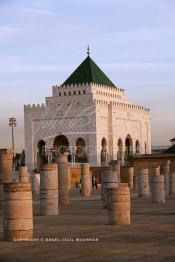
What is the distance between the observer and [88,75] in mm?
64062

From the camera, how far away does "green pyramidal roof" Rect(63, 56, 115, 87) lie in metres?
63.6

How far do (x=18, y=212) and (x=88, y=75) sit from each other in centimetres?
5454

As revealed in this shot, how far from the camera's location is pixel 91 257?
7562mm

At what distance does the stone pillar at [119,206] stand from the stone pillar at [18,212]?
2.65m

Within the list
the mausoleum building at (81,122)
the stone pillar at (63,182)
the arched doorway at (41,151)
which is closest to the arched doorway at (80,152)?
the mausoleum building at (81,122)

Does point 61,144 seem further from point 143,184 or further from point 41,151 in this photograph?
point 143,184

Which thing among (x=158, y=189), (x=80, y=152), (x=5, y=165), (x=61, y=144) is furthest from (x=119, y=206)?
(x=61, y=144)

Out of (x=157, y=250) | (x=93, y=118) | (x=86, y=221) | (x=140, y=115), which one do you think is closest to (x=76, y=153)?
(x=93, y=118)

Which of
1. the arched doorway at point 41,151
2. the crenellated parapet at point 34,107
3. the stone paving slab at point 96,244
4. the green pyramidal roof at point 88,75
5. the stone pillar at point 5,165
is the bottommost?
the stone paving slab at point 96,244

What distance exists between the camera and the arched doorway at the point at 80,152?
202ft

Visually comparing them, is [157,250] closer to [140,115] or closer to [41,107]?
[41,107]

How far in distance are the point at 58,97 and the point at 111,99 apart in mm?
5554

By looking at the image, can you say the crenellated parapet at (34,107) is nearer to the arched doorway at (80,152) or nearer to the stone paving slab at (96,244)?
the arched doorway at (80,152)

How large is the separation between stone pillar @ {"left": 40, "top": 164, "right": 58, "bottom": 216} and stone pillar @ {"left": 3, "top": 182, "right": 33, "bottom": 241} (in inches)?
249
